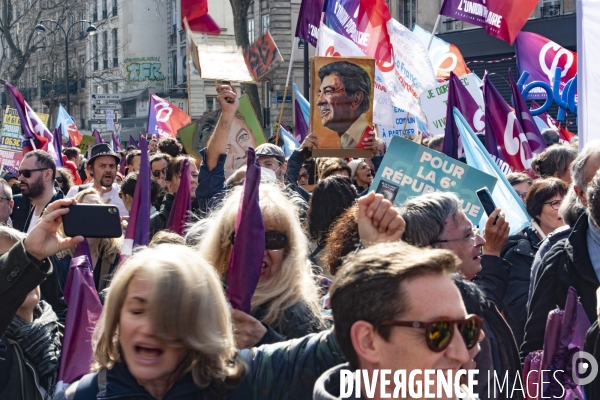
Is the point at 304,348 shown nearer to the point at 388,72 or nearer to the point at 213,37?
the point at 213,37

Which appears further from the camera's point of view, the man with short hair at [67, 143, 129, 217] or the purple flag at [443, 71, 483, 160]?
the man with short hair at [67, 143, 129, 217]

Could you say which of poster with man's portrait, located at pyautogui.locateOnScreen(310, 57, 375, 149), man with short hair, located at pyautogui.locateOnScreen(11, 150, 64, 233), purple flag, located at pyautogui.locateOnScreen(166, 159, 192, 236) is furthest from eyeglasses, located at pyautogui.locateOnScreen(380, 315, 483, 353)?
man with short hair, located at pyautogui.locateOnScreen(11, 150, 64, 233)

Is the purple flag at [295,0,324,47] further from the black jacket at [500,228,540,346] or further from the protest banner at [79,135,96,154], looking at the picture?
the protest banner at [79,135,96,154]

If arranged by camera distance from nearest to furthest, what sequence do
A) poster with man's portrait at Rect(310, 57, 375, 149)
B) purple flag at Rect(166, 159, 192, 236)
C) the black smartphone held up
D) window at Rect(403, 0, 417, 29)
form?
the black smartphone held up, purple flag at Rect(166, 159, 192, 236), poster with man's portrait at Rect(310, 57, 375, 149), window at Rect(403, 0, 417, 29)

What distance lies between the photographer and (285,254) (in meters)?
3.12

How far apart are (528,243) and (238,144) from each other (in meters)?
3.42

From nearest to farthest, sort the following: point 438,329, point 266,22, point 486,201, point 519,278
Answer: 1. point 438,329
2. point 486,201
3. point 519,278
4. point 266,22

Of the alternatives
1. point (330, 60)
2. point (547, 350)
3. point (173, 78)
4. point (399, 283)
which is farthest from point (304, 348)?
point (173, 78)

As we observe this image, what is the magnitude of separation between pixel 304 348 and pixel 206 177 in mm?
2434

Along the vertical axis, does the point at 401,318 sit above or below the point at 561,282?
above

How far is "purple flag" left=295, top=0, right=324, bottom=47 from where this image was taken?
1210 centimetres

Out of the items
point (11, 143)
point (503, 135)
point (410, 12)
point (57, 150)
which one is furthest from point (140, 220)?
point (410, 12)

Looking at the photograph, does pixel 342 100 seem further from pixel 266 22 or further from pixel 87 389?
pixel 266 22

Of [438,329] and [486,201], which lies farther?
[486,201]
